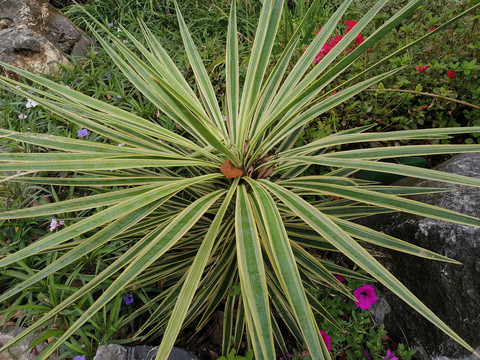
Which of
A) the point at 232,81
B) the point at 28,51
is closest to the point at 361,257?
the point at 232,81

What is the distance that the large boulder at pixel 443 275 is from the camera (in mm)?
1141

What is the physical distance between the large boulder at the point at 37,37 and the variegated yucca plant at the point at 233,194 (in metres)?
1.90

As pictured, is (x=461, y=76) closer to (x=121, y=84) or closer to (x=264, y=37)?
(x=264, y=37)

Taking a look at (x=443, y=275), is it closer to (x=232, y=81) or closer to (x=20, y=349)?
(x=232, y=81)

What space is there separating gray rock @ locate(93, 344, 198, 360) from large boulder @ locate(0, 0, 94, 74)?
2.38m

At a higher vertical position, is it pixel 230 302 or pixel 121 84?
pixel 121 84

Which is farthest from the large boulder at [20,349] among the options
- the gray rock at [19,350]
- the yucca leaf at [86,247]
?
the yucca leaf at [86,247]

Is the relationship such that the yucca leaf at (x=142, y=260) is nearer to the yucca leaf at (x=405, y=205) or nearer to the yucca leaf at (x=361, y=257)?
the yucca leaf at (x=361, y=257)

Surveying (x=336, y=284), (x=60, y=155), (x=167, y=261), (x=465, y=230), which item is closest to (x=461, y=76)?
(x=465, y=230)

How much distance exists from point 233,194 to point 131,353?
2.37 ft

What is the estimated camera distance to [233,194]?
111 centimetres

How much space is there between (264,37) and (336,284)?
0.95 metres

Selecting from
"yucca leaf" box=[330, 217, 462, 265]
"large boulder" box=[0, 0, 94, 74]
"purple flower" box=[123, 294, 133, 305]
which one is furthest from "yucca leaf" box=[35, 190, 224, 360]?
"large boulder" box=[0, 0, 94, 74]

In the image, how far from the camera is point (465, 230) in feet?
3.90
